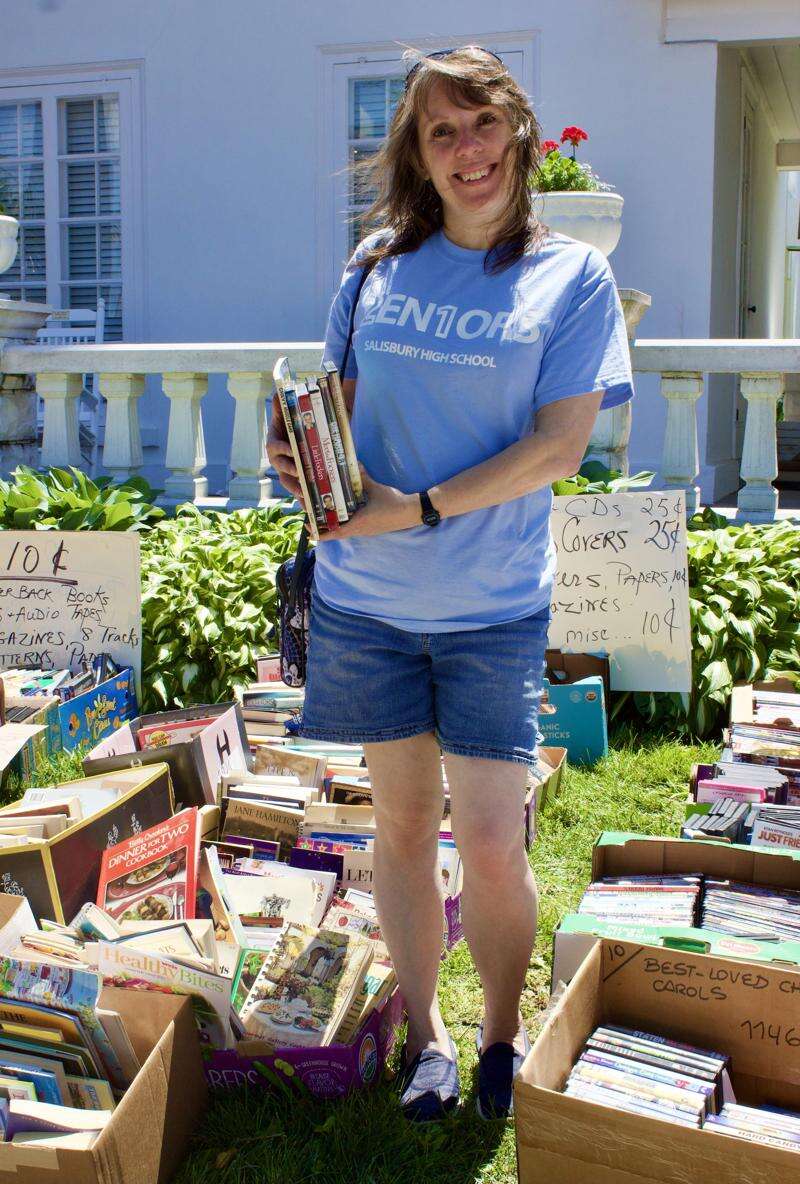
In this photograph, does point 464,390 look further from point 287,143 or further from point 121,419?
point 287,143

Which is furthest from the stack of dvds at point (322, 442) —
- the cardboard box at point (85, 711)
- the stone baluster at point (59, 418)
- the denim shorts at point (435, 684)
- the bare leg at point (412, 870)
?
the stone baluster at point (59, 418)

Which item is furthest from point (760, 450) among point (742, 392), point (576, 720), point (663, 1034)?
point (663, 1034)

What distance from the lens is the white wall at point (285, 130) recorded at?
8.03m

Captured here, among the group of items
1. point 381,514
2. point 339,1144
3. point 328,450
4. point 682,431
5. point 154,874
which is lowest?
point 339,1144

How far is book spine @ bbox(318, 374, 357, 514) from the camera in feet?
6.09

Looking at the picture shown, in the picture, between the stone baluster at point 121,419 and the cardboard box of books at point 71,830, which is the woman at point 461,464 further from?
the stone baluster at point 121,419

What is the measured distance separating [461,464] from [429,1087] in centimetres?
113

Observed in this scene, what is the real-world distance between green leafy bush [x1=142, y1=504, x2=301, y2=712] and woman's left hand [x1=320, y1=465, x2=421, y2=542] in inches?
86.2

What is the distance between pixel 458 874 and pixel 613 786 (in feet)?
3.01

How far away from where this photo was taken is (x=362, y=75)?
862 cm

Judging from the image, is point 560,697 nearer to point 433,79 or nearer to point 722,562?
point 722,562

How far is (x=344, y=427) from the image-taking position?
187cm

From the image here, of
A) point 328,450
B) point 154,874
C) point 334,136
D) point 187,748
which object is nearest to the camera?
point 328,450

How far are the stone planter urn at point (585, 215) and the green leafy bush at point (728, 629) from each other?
190 centimetres
